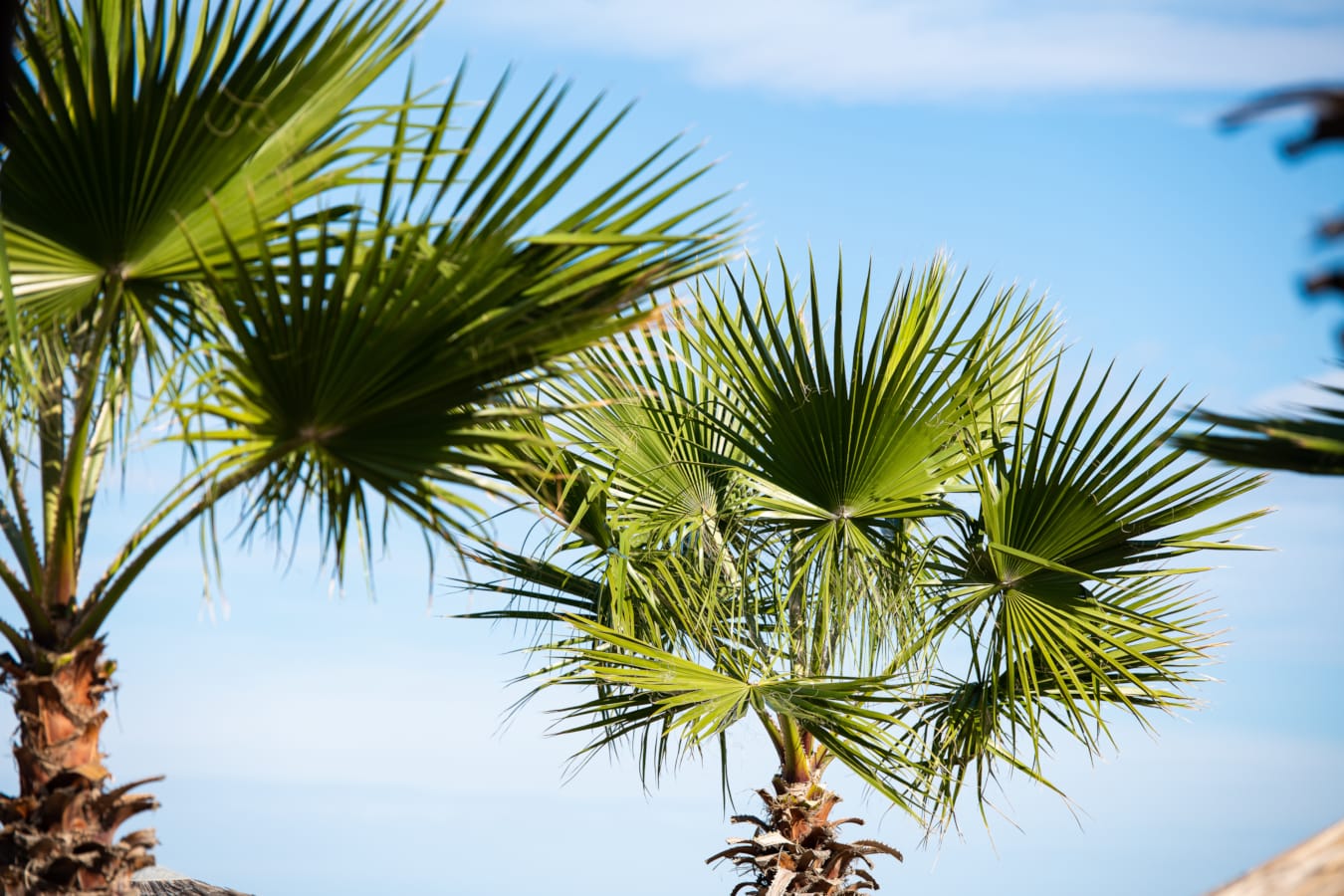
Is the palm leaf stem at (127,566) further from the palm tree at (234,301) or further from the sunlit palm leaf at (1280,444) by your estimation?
the sunlit palm leaf at (1280,444)

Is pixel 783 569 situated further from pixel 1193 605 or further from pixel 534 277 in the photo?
pixel 534 277

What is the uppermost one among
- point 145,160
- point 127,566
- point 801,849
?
point 145,160

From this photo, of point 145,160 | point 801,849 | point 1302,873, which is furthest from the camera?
point 801,849

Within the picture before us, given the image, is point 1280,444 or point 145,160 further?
point 145,160

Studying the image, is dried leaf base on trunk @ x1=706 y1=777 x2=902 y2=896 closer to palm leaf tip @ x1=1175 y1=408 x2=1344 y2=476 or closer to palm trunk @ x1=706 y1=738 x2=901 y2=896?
palm trunk @ x1=706 y1=738 x2=901 y2=896

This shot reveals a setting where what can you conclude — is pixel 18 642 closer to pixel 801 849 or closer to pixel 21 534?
pixel 21 534

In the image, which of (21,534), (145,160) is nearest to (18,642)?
(21,534)

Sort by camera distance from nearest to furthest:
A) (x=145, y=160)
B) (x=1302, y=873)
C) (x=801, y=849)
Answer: (x=1302, y=873), (x=145, y=160), (x=801, y=849)

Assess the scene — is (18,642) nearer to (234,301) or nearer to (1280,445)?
(234,301)

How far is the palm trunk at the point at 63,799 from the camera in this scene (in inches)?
138

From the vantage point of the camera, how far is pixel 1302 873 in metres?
2.24

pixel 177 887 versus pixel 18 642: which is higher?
pixel 18 642

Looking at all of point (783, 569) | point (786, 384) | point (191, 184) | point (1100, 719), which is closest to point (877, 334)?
point (786, 384)

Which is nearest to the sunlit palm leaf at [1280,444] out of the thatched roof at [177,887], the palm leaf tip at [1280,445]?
→ the palm leaf tip at [1280,445]
